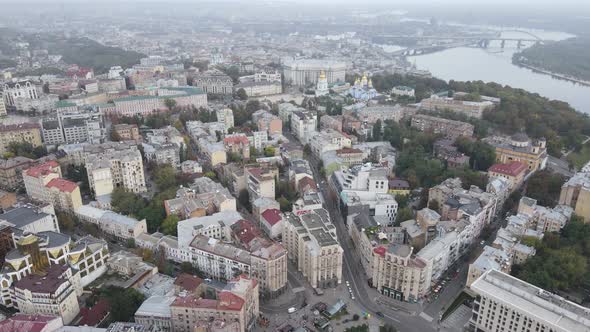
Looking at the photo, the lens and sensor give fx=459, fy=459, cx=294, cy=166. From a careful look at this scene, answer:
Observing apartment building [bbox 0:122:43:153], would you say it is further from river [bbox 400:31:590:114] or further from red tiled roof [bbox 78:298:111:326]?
river [bbox 400:31:590:114]

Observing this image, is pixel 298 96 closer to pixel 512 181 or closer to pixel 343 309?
pixel 512 181

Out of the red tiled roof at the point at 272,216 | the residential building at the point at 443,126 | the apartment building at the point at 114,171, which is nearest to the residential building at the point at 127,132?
the apartment building at the point at 114,171

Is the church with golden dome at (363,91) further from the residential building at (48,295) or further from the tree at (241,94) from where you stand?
the residential building at (48,295)

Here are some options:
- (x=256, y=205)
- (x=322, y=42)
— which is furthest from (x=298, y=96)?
→ (x=322, y=42)

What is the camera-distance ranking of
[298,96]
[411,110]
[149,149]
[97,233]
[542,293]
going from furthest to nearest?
[298,96] → [411,110] → [149,149] → [97,233] → [542,293]

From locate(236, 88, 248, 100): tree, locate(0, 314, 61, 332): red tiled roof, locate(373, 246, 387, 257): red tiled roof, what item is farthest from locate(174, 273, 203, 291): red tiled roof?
locate(236, 88, 248, 100): tree

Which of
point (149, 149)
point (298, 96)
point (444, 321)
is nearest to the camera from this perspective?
point (444, 321)

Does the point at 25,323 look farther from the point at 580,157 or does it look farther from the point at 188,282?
the point at 580,157
